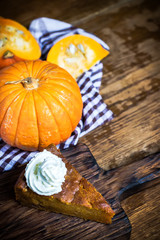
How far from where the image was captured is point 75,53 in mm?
2162

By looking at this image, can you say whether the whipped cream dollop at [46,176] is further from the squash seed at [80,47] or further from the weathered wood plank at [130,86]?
the squash seed at [80,47]

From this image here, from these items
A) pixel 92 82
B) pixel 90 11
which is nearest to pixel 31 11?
pixel 90 11

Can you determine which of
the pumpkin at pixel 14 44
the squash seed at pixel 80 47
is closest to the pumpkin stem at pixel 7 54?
the pumpkin at pixel 14 44

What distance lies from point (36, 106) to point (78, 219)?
28.0 inches

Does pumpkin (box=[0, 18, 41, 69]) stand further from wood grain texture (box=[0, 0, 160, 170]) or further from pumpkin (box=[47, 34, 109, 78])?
wood grain texture (box=[0, 0, 160, 170])

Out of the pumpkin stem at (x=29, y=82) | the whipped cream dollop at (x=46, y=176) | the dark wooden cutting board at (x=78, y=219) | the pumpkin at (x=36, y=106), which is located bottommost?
the dark wooden cutting board at (x=78, y=219)

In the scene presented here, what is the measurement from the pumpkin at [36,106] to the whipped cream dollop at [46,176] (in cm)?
22

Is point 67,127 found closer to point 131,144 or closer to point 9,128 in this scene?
point 9,128

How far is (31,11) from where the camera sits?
271 centimetres

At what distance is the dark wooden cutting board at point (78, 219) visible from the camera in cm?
146

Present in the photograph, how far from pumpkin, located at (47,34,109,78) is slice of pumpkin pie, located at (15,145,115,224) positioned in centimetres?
90

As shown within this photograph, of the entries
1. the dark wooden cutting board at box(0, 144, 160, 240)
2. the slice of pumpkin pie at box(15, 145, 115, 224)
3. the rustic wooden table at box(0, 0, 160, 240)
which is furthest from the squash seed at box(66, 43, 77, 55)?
the slice of pumpkin pie at box(15, 145, 115, 224)

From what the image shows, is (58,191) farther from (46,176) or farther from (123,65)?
(123,65)

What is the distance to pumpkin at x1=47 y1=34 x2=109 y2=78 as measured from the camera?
2.13m
